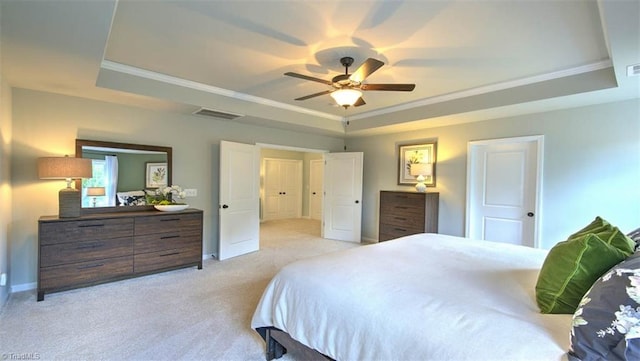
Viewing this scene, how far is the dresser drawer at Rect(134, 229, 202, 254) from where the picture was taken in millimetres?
3648

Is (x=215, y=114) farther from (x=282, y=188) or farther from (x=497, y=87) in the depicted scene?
(x=282, y=188)

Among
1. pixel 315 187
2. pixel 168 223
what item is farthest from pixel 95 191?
pixel 315 187

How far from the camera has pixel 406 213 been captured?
16.6ft

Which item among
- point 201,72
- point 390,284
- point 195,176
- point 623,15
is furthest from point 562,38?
point 195,176

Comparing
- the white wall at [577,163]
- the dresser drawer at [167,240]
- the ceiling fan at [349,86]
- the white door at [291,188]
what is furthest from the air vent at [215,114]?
the white door at [291,188]

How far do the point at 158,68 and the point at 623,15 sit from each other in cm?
396

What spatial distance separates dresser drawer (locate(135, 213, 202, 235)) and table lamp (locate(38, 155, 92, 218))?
64 cm

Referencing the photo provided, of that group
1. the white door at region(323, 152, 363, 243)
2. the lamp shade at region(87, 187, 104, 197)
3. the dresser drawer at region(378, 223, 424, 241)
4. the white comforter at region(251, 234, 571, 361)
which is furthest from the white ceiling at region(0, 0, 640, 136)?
the white door at region(323, 152, 363, 243)

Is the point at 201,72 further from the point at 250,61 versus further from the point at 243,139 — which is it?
the point at 243,139

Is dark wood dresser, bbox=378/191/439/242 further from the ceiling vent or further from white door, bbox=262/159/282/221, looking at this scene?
white door, bbox=262/159/282/221

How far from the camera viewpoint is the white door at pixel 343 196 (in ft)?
20.1

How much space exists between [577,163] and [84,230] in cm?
586

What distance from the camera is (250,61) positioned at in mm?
3092

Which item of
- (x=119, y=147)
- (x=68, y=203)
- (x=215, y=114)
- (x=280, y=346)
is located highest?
(x=215, y=114)
